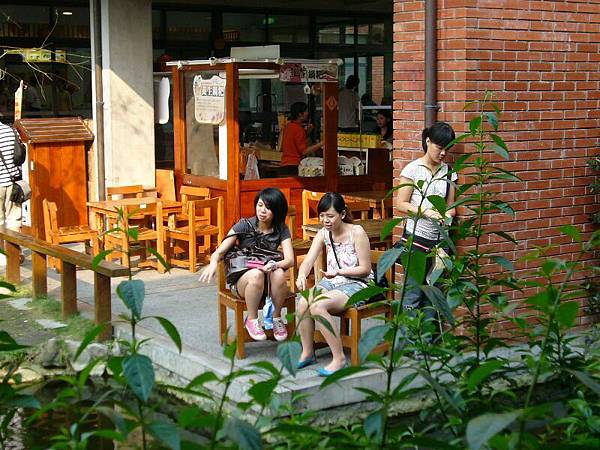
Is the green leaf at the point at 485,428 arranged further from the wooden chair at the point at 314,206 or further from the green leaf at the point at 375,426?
the wooden chair at the point at 314,206

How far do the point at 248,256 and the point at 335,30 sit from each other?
38.6ft

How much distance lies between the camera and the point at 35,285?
9391 millimetres

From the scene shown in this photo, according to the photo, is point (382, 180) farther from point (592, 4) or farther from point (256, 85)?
point (592, 4)

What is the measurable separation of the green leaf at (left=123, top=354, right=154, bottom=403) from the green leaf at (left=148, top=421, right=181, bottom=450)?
82mm

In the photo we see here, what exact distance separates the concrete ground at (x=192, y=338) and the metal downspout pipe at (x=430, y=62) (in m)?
1.82

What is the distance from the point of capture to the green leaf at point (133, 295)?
2607mm

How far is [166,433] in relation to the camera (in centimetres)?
238

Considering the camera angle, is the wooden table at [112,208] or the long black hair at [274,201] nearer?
the long black hair at [274,201]

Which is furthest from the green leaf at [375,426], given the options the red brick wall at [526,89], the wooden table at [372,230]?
the wooden table at [372,230]

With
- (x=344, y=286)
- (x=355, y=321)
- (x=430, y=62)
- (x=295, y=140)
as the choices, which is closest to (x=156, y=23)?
(x=295, y=140)

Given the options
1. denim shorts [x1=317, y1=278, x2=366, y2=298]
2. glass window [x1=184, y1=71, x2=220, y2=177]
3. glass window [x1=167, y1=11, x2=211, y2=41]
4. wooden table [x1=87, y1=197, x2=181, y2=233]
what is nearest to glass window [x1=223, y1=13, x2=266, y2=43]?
glass window [x1=167, y1=11, x2=211, y2=41]

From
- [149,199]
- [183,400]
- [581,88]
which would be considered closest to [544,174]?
[581,88]

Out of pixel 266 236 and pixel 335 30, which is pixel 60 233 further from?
pixel 335 30

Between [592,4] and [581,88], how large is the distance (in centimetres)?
65
